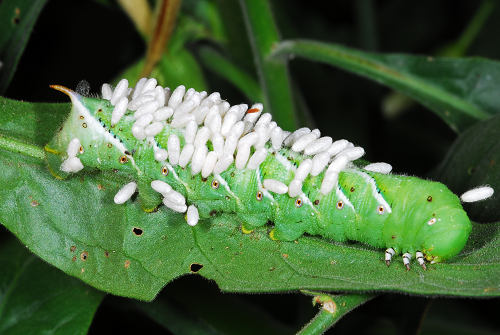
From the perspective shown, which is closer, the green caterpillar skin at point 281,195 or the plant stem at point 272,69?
the green caterpillar skin at point 281,195

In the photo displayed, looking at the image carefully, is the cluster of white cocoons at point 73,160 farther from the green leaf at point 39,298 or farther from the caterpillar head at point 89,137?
the green leaf at point 39,298

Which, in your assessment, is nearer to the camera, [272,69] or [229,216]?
[229,216]

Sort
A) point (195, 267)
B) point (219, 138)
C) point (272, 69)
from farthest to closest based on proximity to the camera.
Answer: point (272, 69) < point (219, 138) < point (195, 267)

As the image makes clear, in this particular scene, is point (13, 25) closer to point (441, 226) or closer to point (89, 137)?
point (89, 137)

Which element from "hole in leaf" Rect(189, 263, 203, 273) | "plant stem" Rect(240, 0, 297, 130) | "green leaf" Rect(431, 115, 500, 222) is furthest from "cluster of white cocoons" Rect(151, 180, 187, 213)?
"green leaf" Rect(431, 115, 500, 222)

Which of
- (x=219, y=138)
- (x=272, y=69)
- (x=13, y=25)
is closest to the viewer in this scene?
(x=219, y=138)

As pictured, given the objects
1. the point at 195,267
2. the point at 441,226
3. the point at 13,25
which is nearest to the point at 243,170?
the point at 195,267

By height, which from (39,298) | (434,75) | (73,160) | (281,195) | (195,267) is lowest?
(39,298)

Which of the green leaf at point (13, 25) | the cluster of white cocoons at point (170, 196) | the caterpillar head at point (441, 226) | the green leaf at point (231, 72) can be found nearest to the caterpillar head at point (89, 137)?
the cluster of white cocoons at point (170, 196)

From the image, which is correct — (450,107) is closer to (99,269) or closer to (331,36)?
(331,36)
